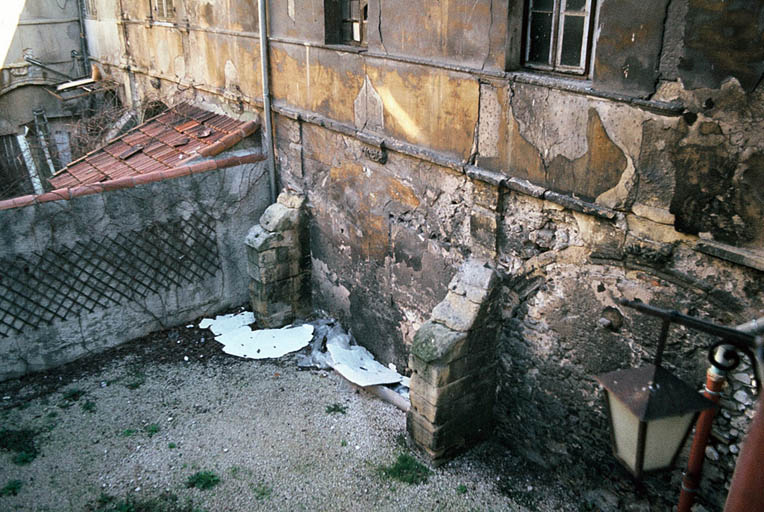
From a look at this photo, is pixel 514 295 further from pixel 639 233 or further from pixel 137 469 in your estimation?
pixel 137 469

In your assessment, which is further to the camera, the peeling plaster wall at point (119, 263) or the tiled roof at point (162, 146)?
the tiled roof at point (162, 146)

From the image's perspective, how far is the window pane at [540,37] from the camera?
5.00m

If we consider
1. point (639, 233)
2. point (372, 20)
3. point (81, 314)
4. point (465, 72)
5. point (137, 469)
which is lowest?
point (137, 469)

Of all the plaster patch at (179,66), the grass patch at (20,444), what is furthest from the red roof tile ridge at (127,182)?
the plaster patch at (179,66)

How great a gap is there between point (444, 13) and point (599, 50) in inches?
65.4

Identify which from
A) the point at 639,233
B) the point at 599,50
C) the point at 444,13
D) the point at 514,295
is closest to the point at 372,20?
the point at 444,13

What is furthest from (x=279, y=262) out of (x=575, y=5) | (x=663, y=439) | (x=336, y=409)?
(x=663, y=439)

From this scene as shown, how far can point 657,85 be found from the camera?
13.6 ft

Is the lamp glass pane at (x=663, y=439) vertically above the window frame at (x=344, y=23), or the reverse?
the window frame at (x=344, y=23)

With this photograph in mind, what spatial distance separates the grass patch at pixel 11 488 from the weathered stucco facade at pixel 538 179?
3.84m

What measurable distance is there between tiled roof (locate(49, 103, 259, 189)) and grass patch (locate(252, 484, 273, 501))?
4209 millimetres

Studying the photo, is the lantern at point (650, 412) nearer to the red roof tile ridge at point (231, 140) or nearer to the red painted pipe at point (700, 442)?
the red painted pipe at point (700, 442)

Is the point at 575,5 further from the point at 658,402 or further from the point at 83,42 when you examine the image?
the point at 83,42

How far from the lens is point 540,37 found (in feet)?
16.6
